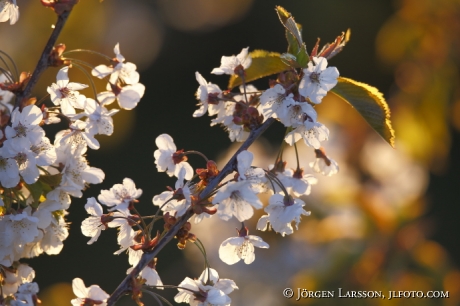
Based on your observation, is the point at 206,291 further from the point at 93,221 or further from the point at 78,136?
the point at 78,136

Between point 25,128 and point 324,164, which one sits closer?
point 25,128

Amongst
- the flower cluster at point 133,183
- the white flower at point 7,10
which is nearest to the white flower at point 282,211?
the flower cluster at point 133,183

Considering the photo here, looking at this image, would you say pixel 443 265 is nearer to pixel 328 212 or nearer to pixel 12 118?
pixel 328 212

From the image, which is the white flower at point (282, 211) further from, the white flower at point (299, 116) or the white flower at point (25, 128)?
the white flower at point (25, 128)

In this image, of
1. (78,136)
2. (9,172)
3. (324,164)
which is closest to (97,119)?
(78,136)

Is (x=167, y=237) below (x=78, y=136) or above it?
below

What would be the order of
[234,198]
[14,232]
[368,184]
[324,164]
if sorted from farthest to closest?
[368,184] < [324,164] < [14,232] < [234,198]

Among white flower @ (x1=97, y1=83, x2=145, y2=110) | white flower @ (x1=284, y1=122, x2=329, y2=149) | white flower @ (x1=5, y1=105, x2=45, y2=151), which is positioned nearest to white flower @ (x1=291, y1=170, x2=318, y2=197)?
white flower @ (x1=284, y1=122, x2=329, y2=149)
